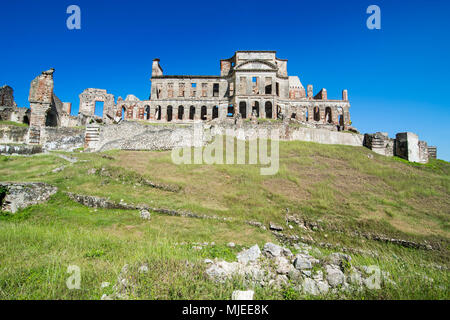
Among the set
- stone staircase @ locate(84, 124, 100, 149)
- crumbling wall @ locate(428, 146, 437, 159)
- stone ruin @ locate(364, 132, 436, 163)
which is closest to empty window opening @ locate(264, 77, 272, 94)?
stone ruin @ locate(364, 132, 436, 163)

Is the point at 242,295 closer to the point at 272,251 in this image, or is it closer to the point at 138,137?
the point at 272,251

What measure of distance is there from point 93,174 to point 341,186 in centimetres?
1666

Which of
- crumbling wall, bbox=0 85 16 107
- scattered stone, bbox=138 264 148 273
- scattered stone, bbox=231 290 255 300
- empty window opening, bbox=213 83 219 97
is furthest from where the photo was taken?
empty window opening, bbox=213 83 219 97

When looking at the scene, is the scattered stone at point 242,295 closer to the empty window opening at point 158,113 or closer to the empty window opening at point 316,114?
the empty window opening at point 158,113

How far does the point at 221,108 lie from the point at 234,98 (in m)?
3.21

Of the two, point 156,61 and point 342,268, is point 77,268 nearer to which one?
point 342,268

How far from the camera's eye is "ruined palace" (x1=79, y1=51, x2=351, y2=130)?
128 ft

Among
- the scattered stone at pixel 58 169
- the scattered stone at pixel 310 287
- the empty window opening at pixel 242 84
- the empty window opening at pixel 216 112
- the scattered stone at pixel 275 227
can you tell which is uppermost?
the empty window opening at pixel 242 84

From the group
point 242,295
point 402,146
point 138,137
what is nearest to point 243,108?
point 138,137

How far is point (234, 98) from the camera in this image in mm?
39594

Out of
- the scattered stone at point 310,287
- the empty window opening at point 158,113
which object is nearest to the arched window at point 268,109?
the empty window opening at point 158,113

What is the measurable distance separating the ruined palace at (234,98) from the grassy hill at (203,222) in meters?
21.0

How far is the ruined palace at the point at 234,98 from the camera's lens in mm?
38969

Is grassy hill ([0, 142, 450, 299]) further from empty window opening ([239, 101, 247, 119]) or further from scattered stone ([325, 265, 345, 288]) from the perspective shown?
empty window opening ([239, 101, 247, 119])
